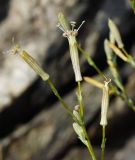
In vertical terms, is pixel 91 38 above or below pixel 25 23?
below

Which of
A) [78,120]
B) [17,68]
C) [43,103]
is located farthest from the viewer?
[43,103]

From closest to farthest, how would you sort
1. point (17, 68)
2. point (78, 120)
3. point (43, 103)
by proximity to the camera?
point (78, 120) < point (17, 68) < point (43, 103)

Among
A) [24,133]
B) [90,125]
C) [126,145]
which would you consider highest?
[24,133]

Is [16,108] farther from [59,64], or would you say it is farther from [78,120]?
[78,120]

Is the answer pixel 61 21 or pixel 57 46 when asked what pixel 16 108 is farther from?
pixel 61 21

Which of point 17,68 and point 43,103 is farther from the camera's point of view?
point 43,103

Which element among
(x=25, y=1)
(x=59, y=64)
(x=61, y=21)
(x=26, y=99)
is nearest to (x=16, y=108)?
(x=26, y=99)
